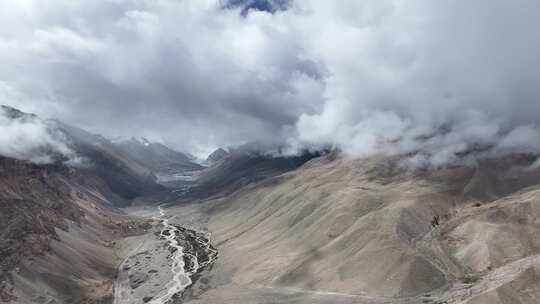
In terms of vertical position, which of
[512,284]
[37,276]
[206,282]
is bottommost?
[512,284]

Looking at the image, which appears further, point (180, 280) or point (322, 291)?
point (180, 280)

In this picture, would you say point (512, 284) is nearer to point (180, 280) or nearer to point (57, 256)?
point (180, 280)

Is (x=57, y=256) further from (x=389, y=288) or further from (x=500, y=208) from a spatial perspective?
(x=500, y=208)

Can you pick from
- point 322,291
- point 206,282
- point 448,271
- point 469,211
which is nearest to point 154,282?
point 206,282

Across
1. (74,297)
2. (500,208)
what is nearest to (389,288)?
(500,208)

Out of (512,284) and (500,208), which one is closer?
(512,284)

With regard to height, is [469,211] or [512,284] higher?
[469,211]

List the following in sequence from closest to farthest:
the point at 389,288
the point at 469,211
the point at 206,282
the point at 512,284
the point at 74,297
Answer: the point at 512,284 < the point at 389,288 < the point at 74,297 < the point at 206,282 < the point at 469,211

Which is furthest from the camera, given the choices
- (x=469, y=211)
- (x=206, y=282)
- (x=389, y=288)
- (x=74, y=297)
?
(x=469, y=211)

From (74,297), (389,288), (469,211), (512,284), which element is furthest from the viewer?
(469,211)
